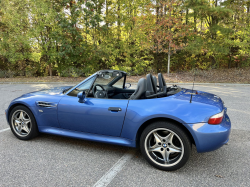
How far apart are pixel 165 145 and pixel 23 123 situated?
2.75 metres

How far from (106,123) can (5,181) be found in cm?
151

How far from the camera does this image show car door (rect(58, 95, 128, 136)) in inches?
117

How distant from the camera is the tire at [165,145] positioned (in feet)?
8.53

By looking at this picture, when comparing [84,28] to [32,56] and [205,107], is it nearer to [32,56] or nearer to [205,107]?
[32,56]

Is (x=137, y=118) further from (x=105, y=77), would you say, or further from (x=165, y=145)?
(x=105, y=77)

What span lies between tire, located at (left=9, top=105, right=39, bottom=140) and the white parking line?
1.79m

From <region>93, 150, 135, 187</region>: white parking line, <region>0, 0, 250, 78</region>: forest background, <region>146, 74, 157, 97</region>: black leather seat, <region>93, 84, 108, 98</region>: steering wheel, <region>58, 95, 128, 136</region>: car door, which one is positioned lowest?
<region>93, 150, 135, 187</region>: white parking line

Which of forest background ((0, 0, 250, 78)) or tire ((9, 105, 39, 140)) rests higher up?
forest background ((0, 0, 250, 78))

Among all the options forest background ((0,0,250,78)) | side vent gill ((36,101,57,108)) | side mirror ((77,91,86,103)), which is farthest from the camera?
forest background ((0,0,250,78))

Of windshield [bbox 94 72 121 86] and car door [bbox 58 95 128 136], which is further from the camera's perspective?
windshield [bbox 94 72 121 86]

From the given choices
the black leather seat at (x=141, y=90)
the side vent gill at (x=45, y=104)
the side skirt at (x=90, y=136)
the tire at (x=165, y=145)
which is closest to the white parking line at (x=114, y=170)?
the side skirt at (x=90, y=136)

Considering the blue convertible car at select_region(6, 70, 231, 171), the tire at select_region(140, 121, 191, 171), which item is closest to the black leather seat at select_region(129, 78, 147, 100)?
the blue convertible car at select_region(6, 70, 231, 171)

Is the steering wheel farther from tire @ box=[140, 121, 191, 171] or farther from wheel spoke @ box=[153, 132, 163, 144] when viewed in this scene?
wheel spoke @ box=[153, 132, 163, 144]

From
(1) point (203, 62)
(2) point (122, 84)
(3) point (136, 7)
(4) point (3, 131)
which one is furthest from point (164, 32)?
(4) point (3, 131)
